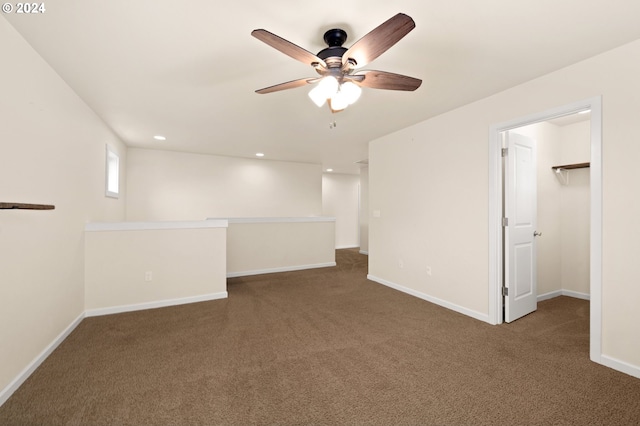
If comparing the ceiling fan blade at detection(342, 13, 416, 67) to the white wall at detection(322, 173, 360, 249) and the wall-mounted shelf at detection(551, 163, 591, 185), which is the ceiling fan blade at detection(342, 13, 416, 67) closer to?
the wall-mounted shelf at detection(551, 163, 591, 185)

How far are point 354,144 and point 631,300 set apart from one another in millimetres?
3880

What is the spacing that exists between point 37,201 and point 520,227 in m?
4.52

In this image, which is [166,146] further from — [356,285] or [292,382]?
[292,382]

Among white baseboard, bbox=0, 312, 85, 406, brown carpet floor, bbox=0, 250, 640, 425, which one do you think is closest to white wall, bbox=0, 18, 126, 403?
white baseboard, bbox=0, 312, 85, 406

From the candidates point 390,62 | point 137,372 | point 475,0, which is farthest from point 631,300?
point 137,372

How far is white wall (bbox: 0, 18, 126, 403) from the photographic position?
5.74 feet

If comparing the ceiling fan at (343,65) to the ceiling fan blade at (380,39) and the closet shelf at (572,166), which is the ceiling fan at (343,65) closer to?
the ceiling fan blade at (380,39)

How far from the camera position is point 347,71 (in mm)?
1794

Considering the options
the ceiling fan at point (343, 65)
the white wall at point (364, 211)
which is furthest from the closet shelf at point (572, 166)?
the white wall at point (364, 211)

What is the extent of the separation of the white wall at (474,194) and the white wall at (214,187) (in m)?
2.59

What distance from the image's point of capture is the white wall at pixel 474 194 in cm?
198

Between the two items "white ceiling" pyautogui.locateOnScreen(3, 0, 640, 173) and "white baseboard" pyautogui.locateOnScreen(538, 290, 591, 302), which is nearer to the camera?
"white ceiling" pyautogui.locateOnScreen(3, 0, 640, 173)

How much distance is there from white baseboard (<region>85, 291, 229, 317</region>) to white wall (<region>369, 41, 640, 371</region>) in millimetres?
2555

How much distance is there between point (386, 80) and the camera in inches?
72.5
